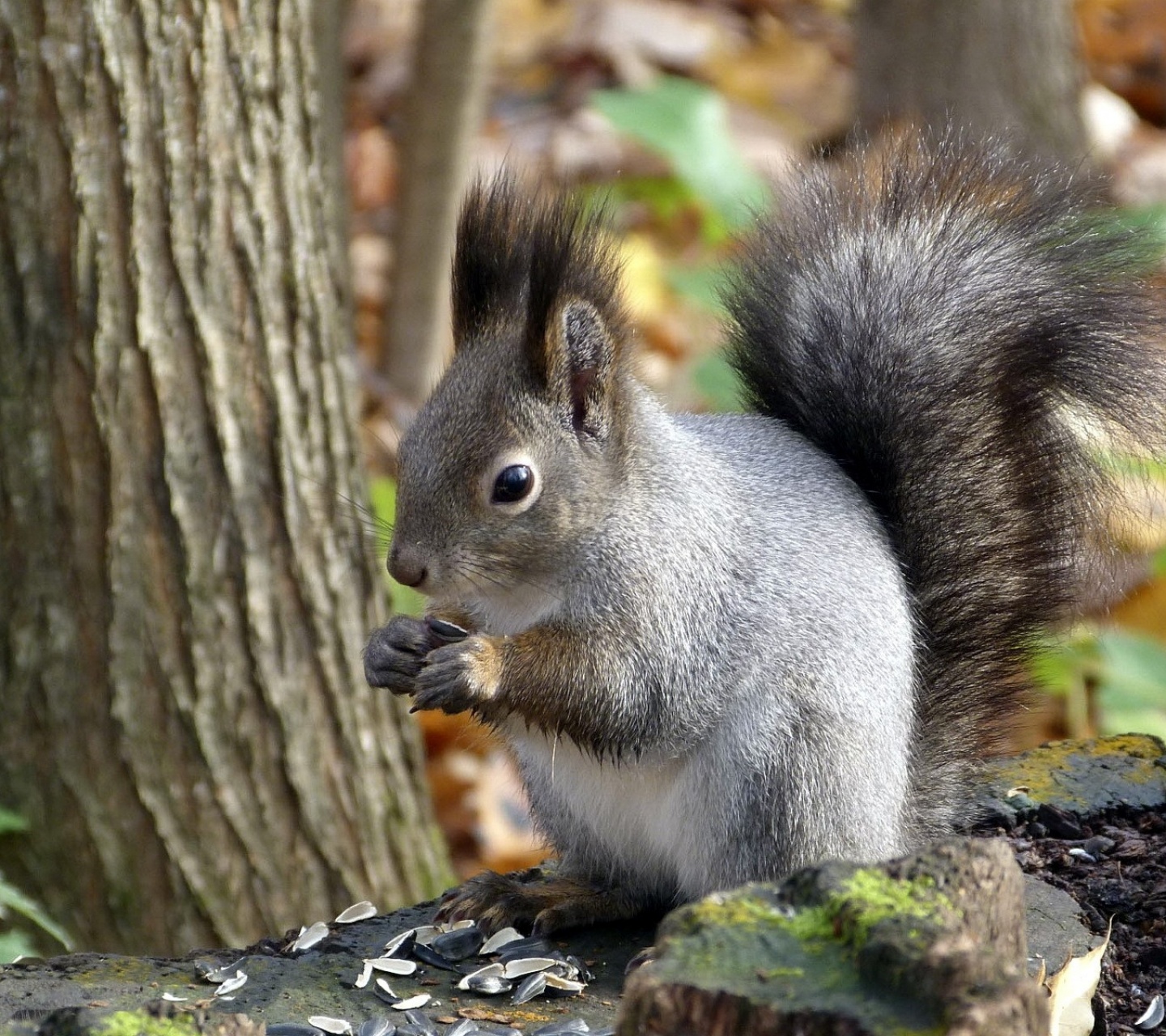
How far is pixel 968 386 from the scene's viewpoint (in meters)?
1.72

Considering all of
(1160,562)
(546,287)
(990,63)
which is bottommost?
(1160,562)

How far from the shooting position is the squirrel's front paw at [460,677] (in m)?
1.52

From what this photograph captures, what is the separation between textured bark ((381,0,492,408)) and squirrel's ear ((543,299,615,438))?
184 centimetres

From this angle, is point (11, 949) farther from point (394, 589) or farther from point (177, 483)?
point (394, 589)

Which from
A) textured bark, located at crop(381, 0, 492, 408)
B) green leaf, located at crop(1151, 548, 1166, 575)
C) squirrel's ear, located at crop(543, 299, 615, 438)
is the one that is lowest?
Answer: green leaf, located at crop(1151, 548, 1166, 575)

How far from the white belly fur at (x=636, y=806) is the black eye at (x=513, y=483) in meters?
0.23

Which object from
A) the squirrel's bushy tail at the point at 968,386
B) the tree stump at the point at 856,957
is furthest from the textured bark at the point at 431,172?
the tree stump at the point at 856,957

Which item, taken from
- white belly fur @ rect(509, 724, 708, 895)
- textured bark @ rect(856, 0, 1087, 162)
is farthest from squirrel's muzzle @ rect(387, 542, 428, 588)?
textured bark @ rect(856, 0, 1087, 162)

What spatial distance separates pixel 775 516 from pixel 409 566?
378 mm

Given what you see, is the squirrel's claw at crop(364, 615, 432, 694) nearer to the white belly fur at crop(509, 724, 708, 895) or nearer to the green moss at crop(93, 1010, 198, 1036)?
the white belly fur at crop(509, 724, 708, 895)

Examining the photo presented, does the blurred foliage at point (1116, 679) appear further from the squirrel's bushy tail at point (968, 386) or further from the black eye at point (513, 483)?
the black eye at point (513, 483)

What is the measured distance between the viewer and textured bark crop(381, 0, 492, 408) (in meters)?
3.47

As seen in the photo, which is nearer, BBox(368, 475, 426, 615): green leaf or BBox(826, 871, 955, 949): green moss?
BBox(826, 871, 955, 949): green moss

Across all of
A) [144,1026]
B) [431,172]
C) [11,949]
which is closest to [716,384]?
[431,172]
